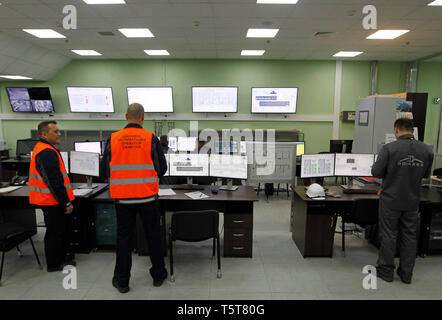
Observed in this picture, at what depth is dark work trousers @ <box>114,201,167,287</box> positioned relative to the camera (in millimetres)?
2502

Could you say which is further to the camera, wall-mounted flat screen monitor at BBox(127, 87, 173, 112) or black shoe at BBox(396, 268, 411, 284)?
wall-mounted flat screen monitor at BBox(127, 87, 173, 112)

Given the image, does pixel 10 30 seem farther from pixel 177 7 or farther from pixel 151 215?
pixel 151 215

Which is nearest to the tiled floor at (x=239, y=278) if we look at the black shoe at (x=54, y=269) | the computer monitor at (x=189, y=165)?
the black shoe at (x=54, y=269)

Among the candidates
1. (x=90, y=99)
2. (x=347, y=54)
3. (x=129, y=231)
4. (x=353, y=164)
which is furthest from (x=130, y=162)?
(x=347, y=54)

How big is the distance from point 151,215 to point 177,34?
3.83 meters

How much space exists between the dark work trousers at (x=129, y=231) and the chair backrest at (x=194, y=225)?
174mm

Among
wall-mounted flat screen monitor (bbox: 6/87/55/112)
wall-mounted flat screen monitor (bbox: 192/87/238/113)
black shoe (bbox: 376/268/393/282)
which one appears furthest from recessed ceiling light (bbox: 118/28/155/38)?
black shoe (bbox: 376/268/393/282)

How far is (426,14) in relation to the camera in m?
4.13

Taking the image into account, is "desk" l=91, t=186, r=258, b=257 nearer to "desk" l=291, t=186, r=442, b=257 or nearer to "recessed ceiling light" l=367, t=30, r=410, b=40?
"desk" l=291, t=186, r=442, b=257

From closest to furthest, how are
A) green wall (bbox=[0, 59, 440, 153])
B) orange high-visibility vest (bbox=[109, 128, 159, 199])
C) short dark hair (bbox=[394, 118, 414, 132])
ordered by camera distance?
orange high-visibility vest (bbox=[109, 128, 159, 199])
short dark hair (bbox=[394, 118, 414, 132])
green wall (bbox=[0, 59, 440, 153])

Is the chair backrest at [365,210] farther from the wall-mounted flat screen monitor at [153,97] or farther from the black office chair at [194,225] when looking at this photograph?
the wall-mounted flat screen monitor at [153,97]

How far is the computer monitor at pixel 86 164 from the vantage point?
3551 millimetres

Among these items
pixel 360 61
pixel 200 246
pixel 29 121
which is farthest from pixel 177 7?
pixel 29 121

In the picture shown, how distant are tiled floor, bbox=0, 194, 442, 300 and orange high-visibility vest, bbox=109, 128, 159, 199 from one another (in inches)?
37.6
